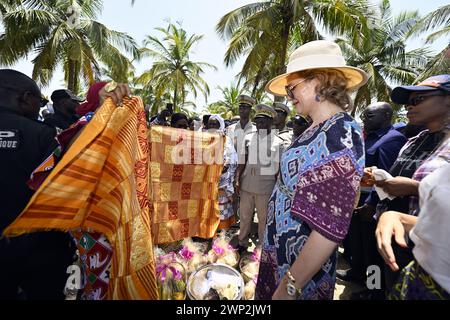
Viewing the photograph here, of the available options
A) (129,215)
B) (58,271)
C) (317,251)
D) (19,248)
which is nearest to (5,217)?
(19,248)

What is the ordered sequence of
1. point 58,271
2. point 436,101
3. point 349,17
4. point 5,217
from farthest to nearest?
point 349,17, point 436,101, point 58,271, point 5,217

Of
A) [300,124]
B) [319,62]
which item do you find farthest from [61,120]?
[319,62]

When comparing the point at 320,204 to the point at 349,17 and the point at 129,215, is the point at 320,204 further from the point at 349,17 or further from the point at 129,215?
the point at 349,17

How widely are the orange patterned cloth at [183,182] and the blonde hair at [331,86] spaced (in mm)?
2365

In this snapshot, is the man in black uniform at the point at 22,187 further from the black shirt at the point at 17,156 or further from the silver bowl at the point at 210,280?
the silver bowl at the point at 210,280

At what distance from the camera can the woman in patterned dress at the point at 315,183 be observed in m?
1.26

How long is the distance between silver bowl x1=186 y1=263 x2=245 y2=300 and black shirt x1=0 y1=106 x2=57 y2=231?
4.64ft

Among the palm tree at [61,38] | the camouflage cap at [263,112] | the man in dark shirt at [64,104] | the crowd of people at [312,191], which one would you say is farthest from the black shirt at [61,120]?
the palm tree at [61,38]

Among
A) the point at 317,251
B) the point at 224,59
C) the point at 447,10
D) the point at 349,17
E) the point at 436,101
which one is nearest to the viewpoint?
the point at 317,251

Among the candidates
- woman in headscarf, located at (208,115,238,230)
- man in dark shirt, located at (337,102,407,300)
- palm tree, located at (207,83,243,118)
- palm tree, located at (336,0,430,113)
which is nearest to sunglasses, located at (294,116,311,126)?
man in dark shirt, located at (337,102,407,300)

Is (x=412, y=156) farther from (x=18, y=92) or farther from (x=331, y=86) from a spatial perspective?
(x=18, y=92)

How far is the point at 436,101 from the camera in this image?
216 centimetres

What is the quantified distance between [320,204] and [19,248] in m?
1.77

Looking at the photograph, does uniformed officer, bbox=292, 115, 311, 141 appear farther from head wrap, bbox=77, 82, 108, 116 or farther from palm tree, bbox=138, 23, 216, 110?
palm tree, bbox=138, 23, 216, 110
